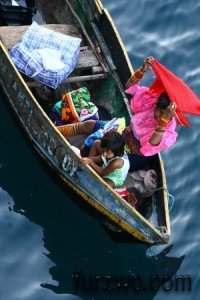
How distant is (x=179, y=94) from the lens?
276 inches

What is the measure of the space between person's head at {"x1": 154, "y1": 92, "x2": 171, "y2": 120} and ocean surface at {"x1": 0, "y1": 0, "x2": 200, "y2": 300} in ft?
4.36

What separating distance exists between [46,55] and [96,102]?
93cm

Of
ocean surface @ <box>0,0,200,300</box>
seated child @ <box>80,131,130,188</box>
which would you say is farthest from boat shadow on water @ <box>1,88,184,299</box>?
seated child @ <box>80,131,130,188</box>

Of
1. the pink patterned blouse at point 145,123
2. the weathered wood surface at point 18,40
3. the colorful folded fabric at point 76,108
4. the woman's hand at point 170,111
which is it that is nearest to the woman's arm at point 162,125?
the woman's hand at point 170,111

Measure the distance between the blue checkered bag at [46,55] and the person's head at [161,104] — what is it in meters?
1.39

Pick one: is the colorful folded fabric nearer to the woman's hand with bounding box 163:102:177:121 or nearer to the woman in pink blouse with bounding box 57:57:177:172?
the woman in pink blouse with bounding box 57:57:177:172

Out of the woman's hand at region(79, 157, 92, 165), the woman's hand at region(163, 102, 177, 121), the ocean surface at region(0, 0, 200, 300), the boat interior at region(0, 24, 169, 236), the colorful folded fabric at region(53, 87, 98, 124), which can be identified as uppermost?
the boat interior at region(0, 24, 169, 236)

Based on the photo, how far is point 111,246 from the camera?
7660mm

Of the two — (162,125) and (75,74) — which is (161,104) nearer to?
(162,125)

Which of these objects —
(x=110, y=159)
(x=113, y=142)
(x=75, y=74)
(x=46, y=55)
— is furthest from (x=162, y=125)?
(x=75, y=74)

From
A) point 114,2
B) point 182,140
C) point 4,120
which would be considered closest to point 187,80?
point 182,140

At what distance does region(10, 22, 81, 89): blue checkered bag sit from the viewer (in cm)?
790

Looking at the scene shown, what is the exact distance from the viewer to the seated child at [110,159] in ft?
22.7

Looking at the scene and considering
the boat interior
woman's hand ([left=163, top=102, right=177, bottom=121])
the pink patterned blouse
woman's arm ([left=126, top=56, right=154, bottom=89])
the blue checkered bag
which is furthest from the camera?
the boat interior
